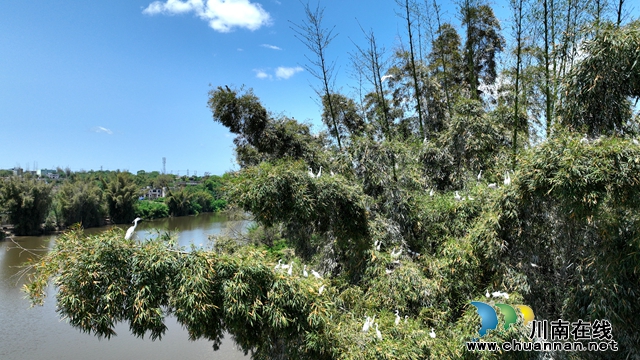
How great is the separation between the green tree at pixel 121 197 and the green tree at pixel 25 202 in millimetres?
2391

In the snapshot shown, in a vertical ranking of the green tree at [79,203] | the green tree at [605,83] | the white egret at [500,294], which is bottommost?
the white egret at [500,294]

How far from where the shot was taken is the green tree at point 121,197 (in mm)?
17422

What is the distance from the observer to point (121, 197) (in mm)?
17375

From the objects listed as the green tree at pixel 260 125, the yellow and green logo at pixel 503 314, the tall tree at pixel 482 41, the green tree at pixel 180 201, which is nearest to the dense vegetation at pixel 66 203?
the green tree at pixel 180 201

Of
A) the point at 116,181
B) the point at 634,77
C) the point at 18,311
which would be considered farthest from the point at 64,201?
the point at 634,77

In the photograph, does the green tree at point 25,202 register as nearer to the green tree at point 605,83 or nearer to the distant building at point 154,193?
the distant building at point 154,193

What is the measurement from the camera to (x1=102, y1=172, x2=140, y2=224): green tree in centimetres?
1742

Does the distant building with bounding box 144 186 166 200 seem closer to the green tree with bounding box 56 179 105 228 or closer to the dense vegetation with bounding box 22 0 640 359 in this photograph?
the green tree with bounding box 56 179 105 228

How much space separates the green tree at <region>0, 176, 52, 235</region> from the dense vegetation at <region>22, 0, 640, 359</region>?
50.8 feet

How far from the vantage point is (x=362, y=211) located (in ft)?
12.8

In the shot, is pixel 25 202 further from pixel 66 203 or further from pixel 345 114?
pixel 345 114

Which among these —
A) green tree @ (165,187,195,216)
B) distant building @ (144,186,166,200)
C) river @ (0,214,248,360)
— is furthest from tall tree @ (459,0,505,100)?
distant building @ (144,186,166,200)

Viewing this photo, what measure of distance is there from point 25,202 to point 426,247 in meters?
16.8

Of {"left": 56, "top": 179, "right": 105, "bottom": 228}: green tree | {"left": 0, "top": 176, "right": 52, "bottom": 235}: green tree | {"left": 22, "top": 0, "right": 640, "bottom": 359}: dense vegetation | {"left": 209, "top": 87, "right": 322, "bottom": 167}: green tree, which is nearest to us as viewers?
{"left": 22, "top": 0, "right": 640, "bottom": 359}: dense vegetation
